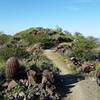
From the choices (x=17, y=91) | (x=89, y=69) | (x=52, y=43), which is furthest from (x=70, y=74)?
(x=52, y=43)

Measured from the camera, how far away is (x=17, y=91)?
19438 mm

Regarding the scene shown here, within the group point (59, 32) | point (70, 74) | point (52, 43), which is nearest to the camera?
point (70, 74)

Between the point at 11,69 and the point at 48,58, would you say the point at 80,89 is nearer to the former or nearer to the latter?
the point at 11,69

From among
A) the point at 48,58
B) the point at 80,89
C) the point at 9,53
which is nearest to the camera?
the point at 80,89

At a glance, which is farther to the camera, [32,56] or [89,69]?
[32,56]

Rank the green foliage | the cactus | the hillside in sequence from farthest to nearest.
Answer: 1. the green foliage
2. the hillside
3. the cactus

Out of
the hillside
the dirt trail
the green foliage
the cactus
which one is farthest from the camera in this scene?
the green foliage

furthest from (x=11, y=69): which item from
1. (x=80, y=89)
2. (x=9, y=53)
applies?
(x=9, y=53)

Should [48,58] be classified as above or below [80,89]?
above

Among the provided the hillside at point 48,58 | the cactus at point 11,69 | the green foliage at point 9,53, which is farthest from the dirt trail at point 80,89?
the green foliage at point 9,53

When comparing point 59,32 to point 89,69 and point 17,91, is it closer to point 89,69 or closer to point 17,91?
point 89,69

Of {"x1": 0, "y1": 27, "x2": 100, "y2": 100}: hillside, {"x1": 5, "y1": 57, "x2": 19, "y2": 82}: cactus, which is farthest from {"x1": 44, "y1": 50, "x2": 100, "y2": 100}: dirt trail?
{"x1": 5, "y1": 57, "x2": 19, "y2": 82}: cactus

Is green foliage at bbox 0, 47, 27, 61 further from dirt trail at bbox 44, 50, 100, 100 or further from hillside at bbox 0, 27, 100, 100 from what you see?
dirt trail at bbox 44, 50, 100, 100

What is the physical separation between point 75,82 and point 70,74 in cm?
275
